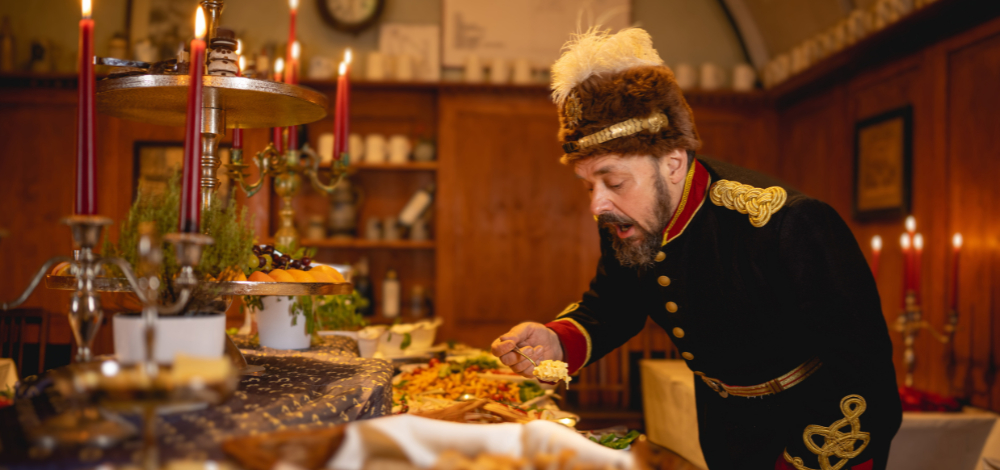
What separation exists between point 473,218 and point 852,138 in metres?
2.67

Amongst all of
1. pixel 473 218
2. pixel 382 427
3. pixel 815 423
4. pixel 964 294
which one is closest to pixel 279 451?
pixel 382 427

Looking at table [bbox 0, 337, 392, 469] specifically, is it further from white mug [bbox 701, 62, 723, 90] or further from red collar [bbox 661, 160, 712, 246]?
white mug [bbox 701, 62, 723, 90]

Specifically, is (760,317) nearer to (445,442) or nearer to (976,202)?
(445,442)

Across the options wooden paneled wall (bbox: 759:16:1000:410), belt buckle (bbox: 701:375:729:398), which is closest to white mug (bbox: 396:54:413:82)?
wooden paneled wall (bbox: 759:16:1000:410)

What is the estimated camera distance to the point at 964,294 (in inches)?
125

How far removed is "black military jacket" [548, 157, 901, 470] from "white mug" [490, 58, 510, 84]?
3265 mm

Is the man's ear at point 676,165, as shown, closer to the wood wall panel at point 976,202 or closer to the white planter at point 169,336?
the white planter at point 169,336

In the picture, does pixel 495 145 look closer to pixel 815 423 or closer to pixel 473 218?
pixel 473 218

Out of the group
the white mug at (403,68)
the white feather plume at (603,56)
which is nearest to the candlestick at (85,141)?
the white feather plume at (603,56)

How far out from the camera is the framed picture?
359cm

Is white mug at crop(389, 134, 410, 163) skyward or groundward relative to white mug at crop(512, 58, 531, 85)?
groundward

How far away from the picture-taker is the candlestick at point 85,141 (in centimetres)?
90

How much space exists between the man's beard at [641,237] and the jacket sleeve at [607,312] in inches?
4.4

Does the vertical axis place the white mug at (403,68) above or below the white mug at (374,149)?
above
